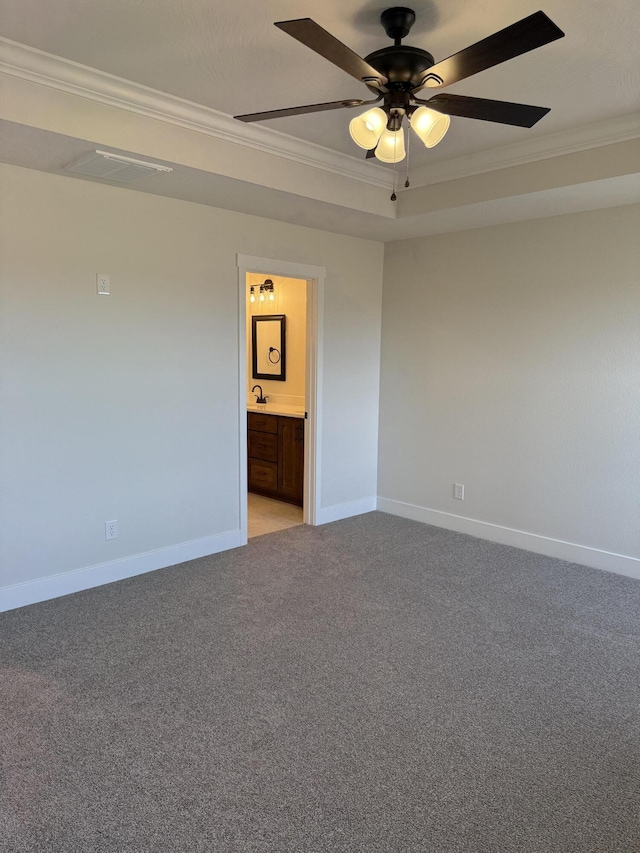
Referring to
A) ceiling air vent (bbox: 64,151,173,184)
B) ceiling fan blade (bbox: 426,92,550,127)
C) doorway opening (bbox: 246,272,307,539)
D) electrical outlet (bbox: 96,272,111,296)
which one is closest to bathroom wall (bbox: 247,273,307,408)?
doorway opening (bbox: 246,272,307,539)

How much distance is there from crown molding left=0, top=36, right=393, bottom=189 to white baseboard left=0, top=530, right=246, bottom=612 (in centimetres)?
256

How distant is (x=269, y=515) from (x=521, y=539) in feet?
7.03

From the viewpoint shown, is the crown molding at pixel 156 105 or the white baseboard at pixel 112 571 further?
the white baseboard at pixel 112 571

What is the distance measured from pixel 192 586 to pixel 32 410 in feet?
4.60

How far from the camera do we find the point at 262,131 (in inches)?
126

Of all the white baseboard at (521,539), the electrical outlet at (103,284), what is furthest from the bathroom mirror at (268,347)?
the electrical outlet at (103,284)

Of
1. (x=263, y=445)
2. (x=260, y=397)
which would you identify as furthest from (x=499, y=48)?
(x=260, y=397)

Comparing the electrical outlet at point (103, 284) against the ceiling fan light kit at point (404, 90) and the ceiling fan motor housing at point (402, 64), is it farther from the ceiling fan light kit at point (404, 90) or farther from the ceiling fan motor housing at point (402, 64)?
the ceiling fan motor housing at point (402, 64)

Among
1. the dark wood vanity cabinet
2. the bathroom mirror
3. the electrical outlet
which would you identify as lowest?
the dark wood vanity cabinet

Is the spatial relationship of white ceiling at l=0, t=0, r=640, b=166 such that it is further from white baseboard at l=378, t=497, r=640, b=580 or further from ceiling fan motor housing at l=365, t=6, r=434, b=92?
white baseboard at l=378, t=497, r=640, b=580

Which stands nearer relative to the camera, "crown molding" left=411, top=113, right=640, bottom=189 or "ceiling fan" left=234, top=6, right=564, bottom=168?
"ceiling fan" left=234, top=6, right=564, bottom=168

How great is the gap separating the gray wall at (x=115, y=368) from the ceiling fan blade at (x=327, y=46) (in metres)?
1.99

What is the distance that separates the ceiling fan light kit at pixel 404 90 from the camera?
5.79 ft

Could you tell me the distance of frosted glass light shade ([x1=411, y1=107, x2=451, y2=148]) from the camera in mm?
2193
